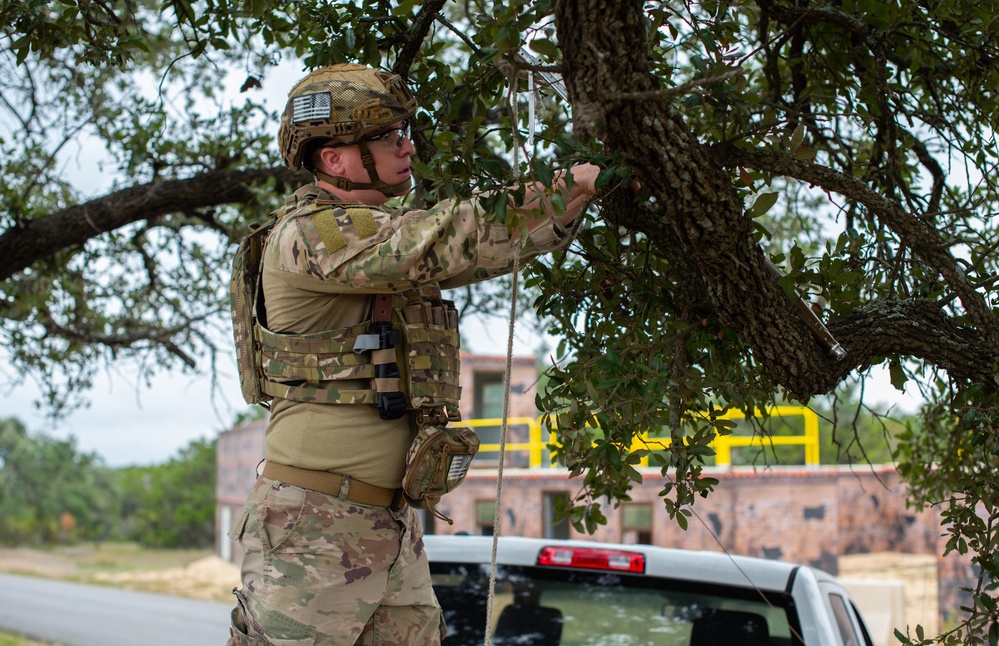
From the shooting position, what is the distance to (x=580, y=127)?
2010 mm

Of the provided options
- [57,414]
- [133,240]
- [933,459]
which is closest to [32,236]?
[133,240]

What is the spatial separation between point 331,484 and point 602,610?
131 centimetres

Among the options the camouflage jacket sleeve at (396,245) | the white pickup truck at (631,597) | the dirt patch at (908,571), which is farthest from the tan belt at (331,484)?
the dirt patch at (908,571)

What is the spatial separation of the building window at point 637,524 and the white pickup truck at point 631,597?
9903mm

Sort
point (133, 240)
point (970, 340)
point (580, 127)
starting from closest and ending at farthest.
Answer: point (580, 127) → point (970, 340) → point (133, 240)

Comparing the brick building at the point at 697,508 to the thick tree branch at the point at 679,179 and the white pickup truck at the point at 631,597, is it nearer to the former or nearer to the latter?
the white pickup truck at the point at 631,597

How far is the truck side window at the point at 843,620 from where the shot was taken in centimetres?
332

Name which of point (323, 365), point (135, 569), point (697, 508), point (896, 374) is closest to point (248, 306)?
point (323, 365)

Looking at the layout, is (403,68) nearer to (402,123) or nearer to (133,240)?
(402,123)

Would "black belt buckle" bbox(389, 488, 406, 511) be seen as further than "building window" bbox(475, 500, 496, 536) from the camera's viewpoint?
No

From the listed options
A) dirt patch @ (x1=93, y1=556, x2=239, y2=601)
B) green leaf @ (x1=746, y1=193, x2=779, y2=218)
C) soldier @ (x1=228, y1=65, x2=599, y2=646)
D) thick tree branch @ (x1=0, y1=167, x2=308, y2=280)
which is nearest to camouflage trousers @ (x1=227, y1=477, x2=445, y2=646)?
soldier @ (x1=228, y1=65, x2=599, y2=646)

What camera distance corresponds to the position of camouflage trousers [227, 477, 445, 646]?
2.44 m

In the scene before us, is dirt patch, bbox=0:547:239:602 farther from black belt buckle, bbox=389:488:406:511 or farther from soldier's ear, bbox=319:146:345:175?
soldier's ear, bbox=319:146:345:175

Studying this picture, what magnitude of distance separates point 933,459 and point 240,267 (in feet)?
10.5
